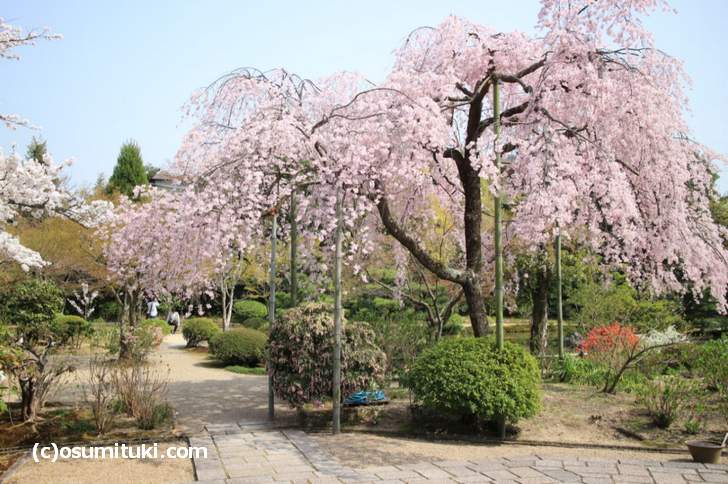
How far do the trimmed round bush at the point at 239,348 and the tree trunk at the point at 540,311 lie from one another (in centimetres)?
607

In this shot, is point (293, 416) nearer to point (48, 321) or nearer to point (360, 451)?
point (360, 451)

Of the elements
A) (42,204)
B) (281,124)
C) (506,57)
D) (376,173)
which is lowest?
(42,204)

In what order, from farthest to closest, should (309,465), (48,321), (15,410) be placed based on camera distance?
(48,321) < (15,410) < (309,465)

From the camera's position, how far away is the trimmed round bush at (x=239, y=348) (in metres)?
13.1

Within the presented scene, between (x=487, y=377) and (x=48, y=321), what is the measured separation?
1163cm

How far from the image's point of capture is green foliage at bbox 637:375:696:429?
6957 mm

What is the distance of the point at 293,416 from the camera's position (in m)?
7.93

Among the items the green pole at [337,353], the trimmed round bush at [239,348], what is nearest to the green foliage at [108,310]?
the trimmed round bush at [239,348]

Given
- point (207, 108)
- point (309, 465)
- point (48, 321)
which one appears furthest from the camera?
point (48, 321)

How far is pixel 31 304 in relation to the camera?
546 inches

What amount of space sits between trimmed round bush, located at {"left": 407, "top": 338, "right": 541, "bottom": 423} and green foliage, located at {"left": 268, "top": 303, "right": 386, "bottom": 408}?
592 millimetres

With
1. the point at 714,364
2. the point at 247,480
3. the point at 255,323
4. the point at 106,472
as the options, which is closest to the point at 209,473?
the point at 247,480

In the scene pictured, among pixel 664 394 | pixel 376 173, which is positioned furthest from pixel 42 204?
pixel 664 394

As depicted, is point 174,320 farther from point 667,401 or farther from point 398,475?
point 667,401
